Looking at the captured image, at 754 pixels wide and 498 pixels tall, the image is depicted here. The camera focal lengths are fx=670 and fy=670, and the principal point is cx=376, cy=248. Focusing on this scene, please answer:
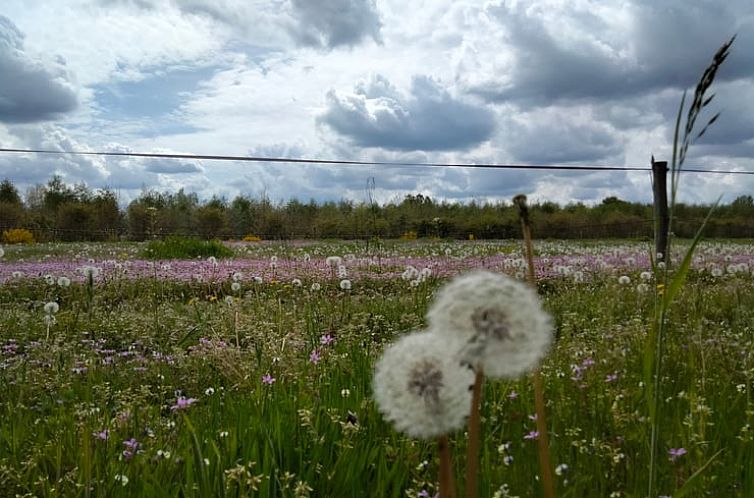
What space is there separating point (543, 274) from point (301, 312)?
16.8 ft

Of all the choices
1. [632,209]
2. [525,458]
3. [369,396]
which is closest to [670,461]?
[525,458]

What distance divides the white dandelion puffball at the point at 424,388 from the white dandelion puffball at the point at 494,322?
0.15 ft

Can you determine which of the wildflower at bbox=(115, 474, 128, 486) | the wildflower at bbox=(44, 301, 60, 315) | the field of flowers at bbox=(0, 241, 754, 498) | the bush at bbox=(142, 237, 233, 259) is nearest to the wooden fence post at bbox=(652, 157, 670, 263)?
the field of flowers at bbox=(0, 241, 754, 498)

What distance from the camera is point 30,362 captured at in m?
5.06

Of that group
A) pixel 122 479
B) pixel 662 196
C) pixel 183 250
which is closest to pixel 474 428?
pixel 122 479

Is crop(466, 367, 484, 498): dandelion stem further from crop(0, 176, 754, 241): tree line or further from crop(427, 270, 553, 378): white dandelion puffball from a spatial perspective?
crop(0, 176, 754, 241): tree line

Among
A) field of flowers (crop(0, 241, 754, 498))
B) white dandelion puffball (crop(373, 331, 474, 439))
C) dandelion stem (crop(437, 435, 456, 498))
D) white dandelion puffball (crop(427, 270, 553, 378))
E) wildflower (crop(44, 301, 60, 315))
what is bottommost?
field of flowers (crop(0, 241, 754, 498))

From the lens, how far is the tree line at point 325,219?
92.1ft

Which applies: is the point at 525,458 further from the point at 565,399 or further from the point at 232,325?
the point at 232,325

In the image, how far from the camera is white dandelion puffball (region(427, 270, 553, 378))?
784 mm

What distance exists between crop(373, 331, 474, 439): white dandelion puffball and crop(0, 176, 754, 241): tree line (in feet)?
77.8

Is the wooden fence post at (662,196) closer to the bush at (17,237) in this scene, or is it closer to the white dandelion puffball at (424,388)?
the white dandelion puffball at (424,388)

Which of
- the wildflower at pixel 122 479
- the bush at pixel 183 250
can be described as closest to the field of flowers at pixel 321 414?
the wildflower at pixel 122 479

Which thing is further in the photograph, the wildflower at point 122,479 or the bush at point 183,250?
the bush at point 183,250
